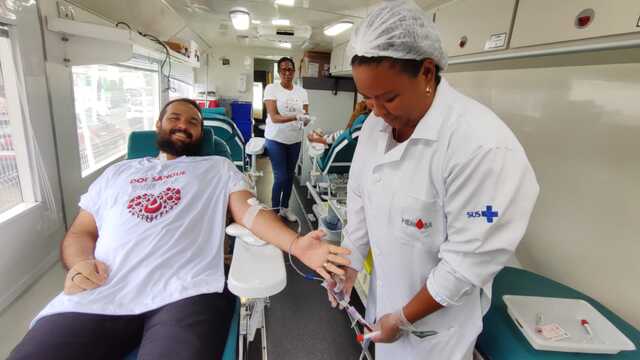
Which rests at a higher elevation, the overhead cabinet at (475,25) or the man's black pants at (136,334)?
the overhead cabinet at (475,25)

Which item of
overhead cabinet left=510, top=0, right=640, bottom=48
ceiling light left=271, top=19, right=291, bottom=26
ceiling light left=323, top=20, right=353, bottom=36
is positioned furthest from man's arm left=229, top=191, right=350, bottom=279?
ceiling light left=271, top=19, right=291, bottom=26

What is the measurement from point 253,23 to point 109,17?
6.71 feet

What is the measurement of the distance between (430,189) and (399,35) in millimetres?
402

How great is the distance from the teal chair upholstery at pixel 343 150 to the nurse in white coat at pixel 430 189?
1.39 metres

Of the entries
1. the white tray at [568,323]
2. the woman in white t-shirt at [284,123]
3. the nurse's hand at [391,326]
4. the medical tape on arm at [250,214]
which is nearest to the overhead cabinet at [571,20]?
the white tray at [568,323]

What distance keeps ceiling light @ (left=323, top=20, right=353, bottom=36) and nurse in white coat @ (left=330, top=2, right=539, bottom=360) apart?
107 inches

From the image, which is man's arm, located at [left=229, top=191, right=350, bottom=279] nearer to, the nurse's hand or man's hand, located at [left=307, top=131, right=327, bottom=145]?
the nurse's hand

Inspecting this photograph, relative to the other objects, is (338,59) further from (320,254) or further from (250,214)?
(320,254)

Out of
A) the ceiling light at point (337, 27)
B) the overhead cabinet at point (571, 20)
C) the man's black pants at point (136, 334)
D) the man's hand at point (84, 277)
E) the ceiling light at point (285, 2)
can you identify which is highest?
the ceiling light at point (337, 27)

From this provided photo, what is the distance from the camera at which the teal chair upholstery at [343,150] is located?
239 cm

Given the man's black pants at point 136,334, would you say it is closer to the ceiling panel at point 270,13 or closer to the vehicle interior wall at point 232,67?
the ceiling panel at point 270,13

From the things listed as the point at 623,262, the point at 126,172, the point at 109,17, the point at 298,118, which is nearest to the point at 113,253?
the point at 126,172

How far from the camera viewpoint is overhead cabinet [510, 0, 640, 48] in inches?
33.9

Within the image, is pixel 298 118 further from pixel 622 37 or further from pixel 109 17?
pixel 622 37
